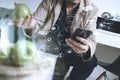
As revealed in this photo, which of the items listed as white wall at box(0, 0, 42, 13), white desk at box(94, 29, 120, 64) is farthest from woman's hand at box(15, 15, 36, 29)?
white desk at box(94, 29, 120, 64)

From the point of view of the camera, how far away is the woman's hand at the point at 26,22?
48cm

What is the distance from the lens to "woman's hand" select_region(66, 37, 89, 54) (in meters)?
0.47

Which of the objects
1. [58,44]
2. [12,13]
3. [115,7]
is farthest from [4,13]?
[115,7]

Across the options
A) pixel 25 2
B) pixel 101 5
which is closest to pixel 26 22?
pixel 25 2

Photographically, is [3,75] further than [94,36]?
No

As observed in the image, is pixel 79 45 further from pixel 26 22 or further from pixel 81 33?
pixel 26 22

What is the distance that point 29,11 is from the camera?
504 millimetres

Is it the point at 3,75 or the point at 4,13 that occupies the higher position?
the point at 4,13

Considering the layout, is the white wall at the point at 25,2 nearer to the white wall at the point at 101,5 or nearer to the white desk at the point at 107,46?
the white wall at the point at 101,5

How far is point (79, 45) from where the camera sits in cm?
48

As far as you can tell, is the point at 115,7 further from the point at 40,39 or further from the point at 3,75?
the point at 3,75

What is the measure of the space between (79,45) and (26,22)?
13 cm

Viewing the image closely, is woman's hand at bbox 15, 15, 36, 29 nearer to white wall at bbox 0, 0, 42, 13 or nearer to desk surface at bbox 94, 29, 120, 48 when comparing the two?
white wall at bbox 0, 0, 42, 13

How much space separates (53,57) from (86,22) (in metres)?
0.11
